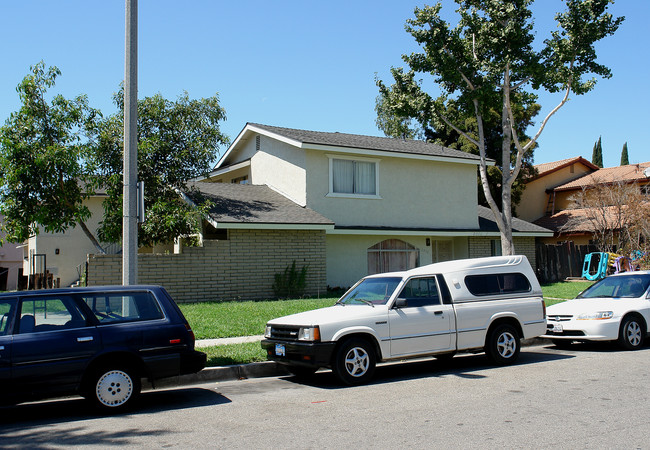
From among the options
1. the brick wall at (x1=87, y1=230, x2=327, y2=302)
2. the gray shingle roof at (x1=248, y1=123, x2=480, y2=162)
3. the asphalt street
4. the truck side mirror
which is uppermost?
the gray shingle roof at (x1=248, y1=123, x2=480, y2=162)

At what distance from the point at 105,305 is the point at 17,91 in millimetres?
12822

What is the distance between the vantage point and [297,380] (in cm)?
910

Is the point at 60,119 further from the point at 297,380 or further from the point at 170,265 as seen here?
the point at 297,380

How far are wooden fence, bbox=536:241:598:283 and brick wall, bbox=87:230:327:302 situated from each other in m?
12.0

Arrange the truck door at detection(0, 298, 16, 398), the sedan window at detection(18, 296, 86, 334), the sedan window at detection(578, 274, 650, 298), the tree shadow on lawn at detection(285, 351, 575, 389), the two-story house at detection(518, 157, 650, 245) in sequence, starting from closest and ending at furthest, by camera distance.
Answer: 1. the truck door at detection(0, 298, 16, 398)
2. the sedan window at detection(18, 296, 86, 334)
3. the tree shadow on lawn at detection(285, 351, 575, 389)
4. the sedan window at detection(578, 274, 650, 298)
5. the two-story house at detection(518, 157, 650, 245)

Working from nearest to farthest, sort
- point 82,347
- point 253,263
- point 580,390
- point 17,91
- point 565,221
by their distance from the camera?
point 82,347
point 580,390
point 17,91
point 253,263
point 565,221

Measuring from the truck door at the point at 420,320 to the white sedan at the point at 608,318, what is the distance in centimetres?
329

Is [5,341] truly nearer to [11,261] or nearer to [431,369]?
[431,369]

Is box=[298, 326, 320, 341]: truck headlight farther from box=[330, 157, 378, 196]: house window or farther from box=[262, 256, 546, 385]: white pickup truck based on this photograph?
box=[330, 157, 378, 196]: house window

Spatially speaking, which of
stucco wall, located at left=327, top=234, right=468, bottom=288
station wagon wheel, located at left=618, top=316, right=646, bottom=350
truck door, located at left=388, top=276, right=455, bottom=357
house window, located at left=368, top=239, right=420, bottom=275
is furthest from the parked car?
house window, located at left=368, top=239, right=420, bottom=275

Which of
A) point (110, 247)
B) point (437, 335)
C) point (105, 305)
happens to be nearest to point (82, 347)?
point (105, 305)

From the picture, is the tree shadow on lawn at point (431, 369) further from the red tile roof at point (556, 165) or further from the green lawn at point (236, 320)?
the red tile roof at point (556, 165)

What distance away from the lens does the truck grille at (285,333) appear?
8.60 m

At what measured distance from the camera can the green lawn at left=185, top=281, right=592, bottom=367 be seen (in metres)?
9.92
